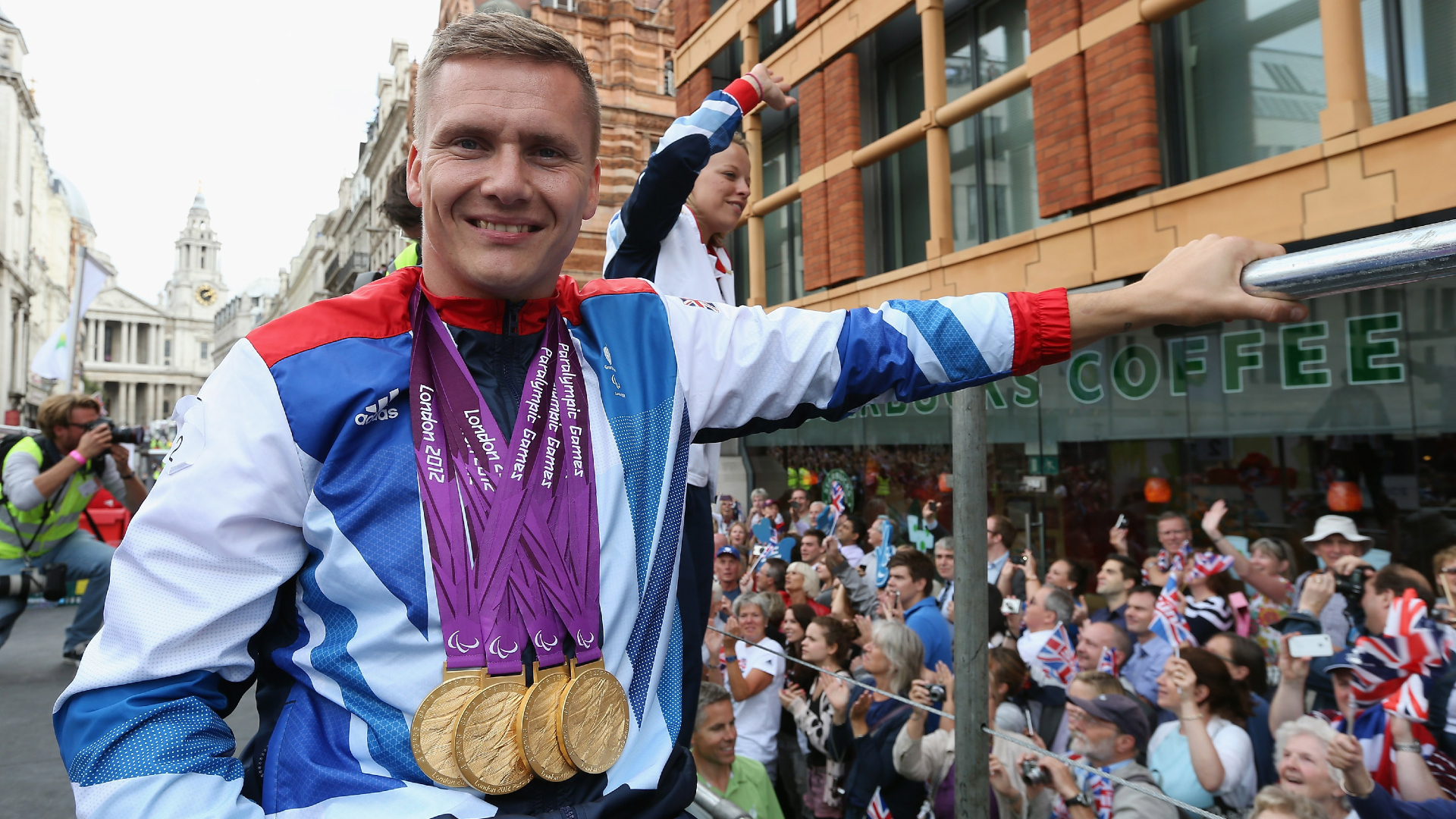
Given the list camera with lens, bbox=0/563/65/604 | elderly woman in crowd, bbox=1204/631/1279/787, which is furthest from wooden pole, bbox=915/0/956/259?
camera with lens, bbox=0/563/65/604

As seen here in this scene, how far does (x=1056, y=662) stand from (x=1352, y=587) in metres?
1.34

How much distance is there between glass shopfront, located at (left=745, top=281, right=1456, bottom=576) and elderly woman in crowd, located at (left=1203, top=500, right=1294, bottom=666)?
0.57 meters

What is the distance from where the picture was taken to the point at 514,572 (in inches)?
44.8

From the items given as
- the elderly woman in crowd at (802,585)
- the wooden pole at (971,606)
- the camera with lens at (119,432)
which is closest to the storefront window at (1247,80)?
the elderly woman in crowd at (802,585)

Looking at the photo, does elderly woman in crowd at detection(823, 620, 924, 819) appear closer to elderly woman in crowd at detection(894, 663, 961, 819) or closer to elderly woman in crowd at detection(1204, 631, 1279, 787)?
elderly woman in crowd at detection(894, 663, 961, 819)

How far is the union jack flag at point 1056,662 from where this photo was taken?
3783 mm

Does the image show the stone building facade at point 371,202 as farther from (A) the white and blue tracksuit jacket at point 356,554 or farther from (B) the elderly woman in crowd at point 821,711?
(A) the white and blue tracksuit jacket at point 356,554

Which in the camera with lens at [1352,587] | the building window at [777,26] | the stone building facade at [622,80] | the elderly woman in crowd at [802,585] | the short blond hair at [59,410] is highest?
the stone building facade at [622,80]

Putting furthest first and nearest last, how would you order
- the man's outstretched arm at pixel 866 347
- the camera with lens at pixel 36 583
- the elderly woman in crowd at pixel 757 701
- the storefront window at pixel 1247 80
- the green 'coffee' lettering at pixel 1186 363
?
the storefront window at pixel 1247 80 → the green 'coffee' lettering at pixel 1186 363 → the camera with lens at pixel 36 583 → the elderly woman in crowd at pixel 757 701 → the man's outstretched arm at pixel 866 347

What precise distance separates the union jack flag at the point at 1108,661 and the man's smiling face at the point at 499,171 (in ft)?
11.3

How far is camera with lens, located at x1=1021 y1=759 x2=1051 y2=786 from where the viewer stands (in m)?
2.76

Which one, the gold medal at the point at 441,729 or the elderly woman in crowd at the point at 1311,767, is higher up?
the gold medal at the point at 441,729

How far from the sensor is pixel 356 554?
1.10m

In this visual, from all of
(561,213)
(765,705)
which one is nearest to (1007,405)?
(765,705)
